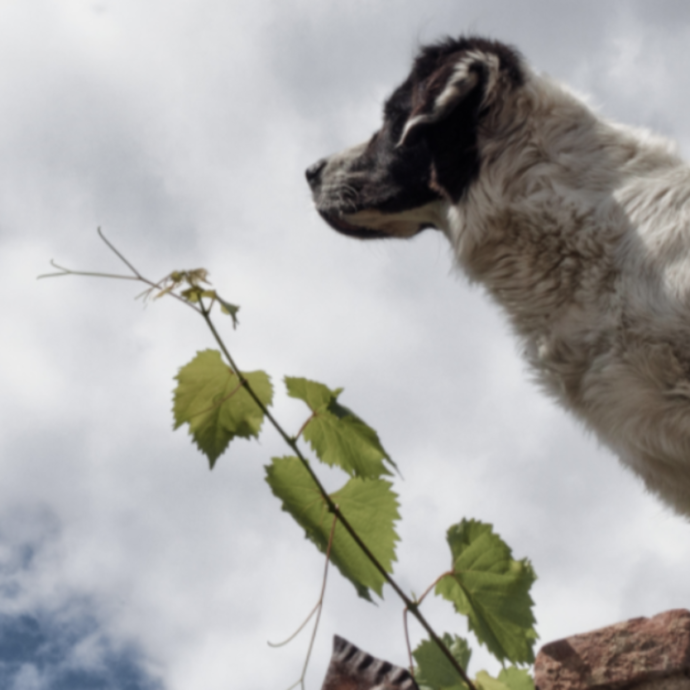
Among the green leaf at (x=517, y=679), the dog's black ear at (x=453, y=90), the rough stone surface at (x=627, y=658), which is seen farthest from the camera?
the dog's black ear at (x=453, y=90)

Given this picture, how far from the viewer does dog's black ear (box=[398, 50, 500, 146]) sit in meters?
2.93

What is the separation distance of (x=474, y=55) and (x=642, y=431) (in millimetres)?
1661

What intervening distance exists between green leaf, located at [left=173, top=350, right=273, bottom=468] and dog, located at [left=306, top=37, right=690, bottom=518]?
1521mm

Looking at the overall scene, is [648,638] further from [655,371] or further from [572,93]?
[572,93]

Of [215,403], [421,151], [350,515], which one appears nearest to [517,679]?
[350,515]

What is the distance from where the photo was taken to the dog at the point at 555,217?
2344 mm

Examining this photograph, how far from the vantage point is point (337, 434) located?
4.21ft

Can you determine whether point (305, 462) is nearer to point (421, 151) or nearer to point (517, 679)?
point (517, 679)

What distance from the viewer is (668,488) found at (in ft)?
8.59

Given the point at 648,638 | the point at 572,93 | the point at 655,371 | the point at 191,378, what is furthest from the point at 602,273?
the point at 191,378

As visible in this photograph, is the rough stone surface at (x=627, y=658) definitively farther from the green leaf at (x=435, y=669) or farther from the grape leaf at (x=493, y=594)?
the grape leaf at (x=493, y=594)

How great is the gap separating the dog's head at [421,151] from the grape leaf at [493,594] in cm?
196

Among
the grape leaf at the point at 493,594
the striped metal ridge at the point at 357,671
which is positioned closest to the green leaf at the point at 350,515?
the grape leaf at the point at 493,594

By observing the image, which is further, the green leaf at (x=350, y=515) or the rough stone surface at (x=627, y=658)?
the rough stone surface at (x=627, y=658)
